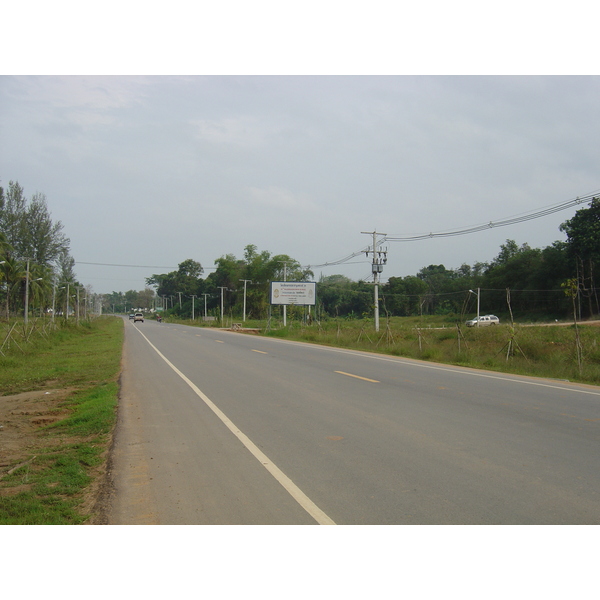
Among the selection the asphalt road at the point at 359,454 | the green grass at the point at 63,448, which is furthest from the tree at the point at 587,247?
the green grass at the point at 63,448

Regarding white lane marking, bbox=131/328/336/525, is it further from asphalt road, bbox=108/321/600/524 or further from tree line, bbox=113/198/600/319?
tree line, bbox=113/198/600/319

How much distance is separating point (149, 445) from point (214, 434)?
0.95 m

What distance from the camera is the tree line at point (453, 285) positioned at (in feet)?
191

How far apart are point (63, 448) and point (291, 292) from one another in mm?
44855

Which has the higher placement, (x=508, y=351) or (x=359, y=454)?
(x=508, y=351)

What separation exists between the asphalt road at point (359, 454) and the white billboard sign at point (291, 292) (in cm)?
3922

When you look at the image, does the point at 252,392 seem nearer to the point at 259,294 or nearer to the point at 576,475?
the point at 576,475

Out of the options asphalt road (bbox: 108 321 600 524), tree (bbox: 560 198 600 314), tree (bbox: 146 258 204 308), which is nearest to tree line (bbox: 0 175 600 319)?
tree (bbox: 560 198 600 314)

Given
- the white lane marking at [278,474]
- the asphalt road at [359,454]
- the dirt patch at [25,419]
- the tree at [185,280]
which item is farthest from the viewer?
the tree at [185,280]

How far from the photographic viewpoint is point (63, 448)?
7141 millimetres

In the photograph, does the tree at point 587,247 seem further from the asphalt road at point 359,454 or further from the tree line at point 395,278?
the asphalt road at point 359,454

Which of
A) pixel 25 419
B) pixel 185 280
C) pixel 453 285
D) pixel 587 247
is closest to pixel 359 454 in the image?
pixel 25 419

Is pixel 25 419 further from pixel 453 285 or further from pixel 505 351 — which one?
pixel 453 285

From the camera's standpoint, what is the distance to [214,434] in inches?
299
